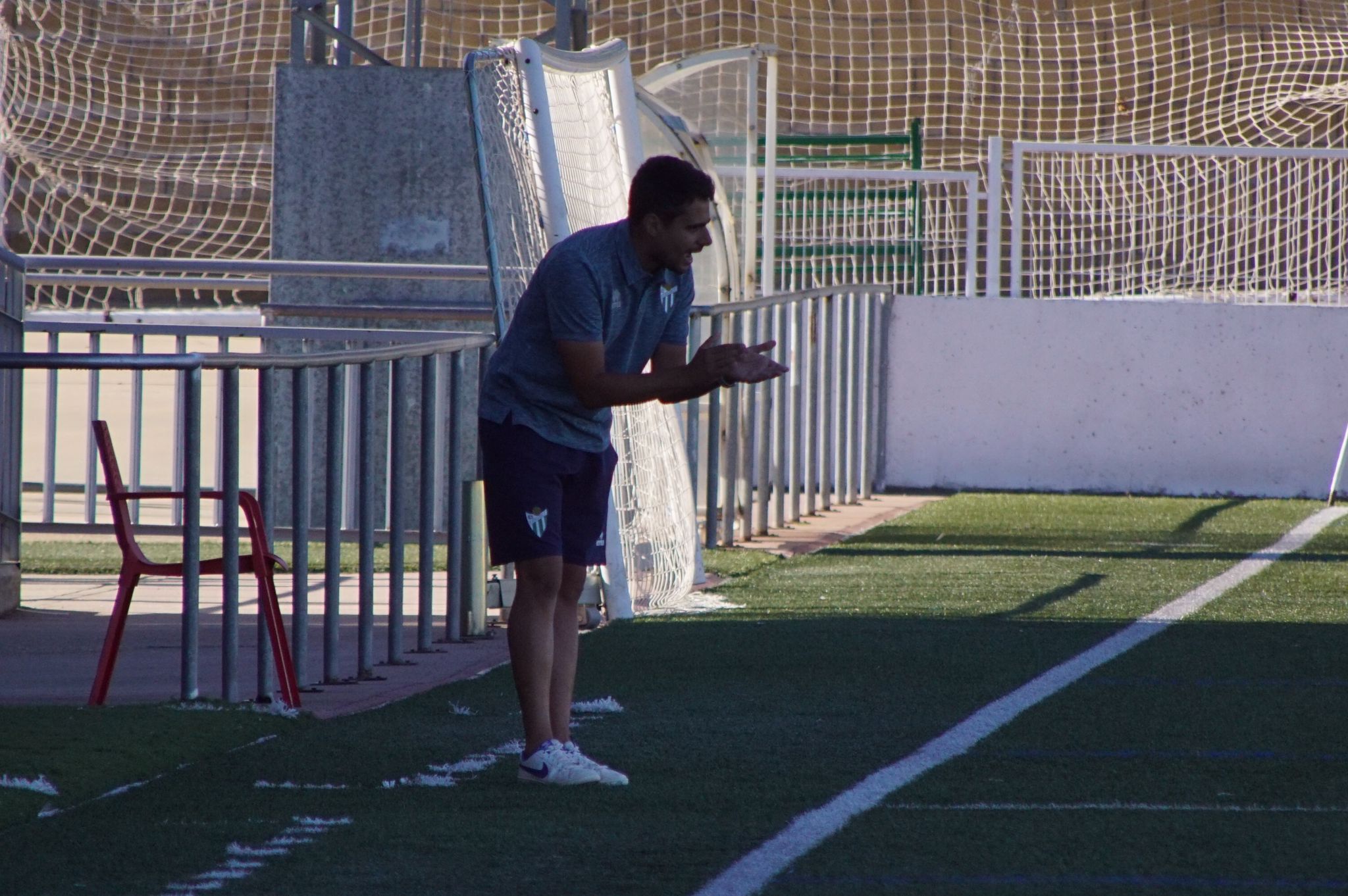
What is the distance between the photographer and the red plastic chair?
6211 millimetres

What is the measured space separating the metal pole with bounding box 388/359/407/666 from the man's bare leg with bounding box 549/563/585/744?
186 centimetres

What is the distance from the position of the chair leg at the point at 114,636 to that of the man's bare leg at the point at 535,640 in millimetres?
1601

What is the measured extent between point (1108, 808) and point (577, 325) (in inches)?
65.9

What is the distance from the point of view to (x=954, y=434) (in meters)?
15.2

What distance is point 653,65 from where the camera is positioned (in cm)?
2341

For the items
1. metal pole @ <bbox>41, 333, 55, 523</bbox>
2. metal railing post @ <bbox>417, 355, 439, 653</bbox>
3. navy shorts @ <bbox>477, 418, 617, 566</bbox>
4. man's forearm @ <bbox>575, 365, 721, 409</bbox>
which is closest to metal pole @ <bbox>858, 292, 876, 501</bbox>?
metal pole @ <bbox>41, 333, 55, 523</bbox>

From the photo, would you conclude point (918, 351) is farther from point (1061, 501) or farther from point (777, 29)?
point (777, 29)

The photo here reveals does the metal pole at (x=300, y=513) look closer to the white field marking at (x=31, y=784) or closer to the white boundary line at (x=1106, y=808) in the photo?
the white field marking at (x=31, y=784)

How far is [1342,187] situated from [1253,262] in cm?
85

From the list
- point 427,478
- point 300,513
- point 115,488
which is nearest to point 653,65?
point 427,478

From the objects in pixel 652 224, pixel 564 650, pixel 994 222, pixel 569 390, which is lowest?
pixel 564 650

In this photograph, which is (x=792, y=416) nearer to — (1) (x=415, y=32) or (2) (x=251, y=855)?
(1) (x=415, y=32)

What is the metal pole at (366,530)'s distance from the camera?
276 inches

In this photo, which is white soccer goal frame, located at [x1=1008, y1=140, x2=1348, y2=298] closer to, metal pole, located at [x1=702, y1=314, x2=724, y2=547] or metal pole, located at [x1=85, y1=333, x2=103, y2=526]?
metal pole, located at [x1=702, y1=314, x2=724, y2=547]
